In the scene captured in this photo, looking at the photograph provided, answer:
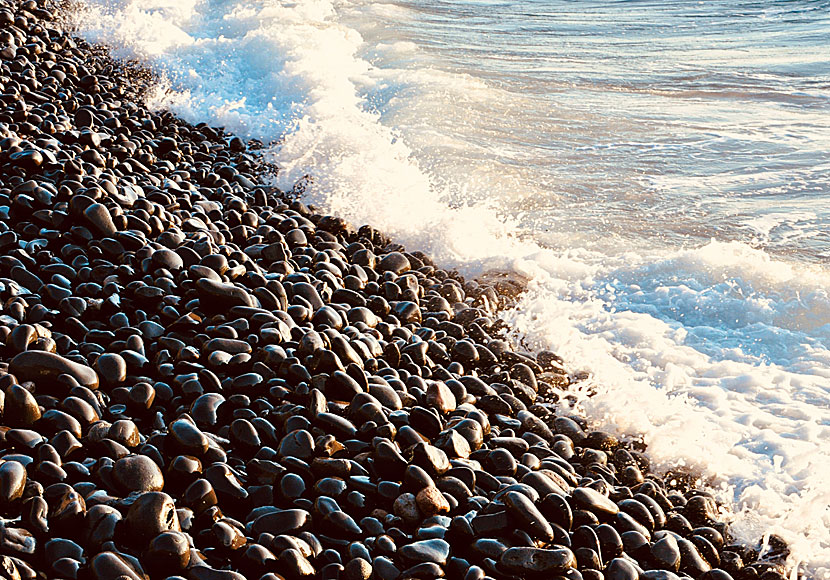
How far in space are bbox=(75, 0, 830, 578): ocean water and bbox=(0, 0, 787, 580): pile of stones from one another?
17.8 inches

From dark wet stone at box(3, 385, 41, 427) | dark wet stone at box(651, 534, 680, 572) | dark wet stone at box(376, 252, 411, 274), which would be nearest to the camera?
dark wet stone at box(3, 385, 41, 427)

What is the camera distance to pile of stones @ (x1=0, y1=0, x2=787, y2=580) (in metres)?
2.69

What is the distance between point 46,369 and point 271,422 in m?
0.98

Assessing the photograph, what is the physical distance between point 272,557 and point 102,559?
0.55m

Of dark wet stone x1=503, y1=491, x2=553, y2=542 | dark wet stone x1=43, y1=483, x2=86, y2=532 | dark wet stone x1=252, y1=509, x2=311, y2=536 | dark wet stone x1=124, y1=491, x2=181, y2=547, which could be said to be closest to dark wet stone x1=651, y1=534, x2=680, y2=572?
dark wet stone x1=503, y1=491, x2=553, y2=542

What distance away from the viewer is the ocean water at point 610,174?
441cm

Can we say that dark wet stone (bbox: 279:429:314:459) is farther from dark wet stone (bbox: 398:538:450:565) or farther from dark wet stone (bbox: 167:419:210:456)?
dark wet stone (bbox: 398:538:450:565)

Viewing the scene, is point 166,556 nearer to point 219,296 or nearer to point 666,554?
point 219,296

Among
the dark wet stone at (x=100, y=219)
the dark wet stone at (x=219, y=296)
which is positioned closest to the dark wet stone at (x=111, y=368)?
the dark wet stone at (x=219, y=296)

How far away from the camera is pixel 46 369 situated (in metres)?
3.24

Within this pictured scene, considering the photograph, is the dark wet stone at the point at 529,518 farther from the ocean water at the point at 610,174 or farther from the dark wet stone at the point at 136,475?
the dark wet stone at the point at 136,475

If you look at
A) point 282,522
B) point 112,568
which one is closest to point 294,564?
point 282,522

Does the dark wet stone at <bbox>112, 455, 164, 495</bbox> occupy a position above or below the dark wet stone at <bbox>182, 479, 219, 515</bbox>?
above

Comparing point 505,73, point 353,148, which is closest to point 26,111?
point 353,148
